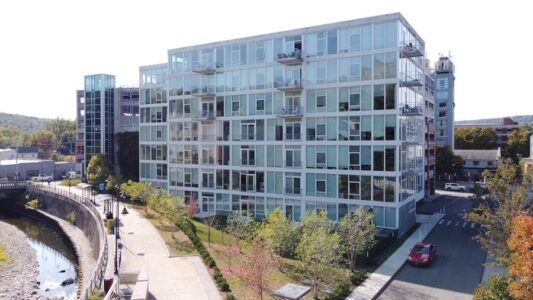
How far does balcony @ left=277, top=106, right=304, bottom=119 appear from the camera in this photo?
4081 centimetres

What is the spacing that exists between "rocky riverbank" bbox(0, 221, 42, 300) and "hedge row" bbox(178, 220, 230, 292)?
11.3 meters

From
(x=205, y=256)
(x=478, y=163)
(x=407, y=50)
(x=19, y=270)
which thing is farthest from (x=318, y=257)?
(x=478, y=163)

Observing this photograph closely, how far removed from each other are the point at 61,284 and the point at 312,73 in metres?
27.2

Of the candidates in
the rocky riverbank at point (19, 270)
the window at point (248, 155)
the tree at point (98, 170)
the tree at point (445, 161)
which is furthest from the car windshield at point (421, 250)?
the tree at point (98, 170)

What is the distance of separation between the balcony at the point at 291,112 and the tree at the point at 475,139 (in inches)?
A: 2798

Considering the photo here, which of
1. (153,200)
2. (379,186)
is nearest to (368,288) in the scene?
(379,186)

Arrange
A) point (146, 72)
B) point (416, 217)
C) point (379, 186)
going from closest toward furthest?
point (379, 186)
point (416, 217)
point (146, 72)

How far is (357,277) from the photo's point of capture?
25906mm

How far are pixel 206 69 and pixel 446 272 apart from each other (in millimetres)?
29666

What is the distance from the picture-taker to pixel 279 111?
139 ft

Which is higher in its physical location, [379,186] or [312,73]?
[312,73]

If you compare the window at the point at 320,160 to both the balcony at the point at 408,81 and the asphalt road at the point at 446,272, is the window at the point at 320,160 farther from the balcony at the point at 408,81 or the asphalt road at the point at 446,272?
the asphalt road at the point at 446,272

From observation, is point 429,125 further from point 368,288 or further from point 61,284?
point 61,284

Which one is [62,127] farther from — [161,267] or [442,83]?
[161,267]
